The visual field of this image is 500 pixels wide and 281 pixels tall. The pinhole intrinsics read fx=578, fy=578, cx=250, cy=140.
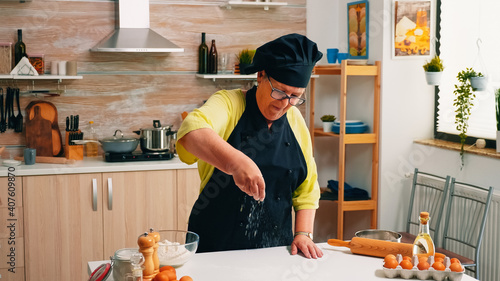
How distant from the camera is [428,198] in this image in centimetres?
402

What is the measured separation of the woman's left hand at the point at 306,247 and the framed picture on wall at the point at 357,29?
8.11ft

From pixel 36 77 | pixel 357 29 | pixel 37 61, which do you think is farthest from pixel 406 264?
pixel 37 61

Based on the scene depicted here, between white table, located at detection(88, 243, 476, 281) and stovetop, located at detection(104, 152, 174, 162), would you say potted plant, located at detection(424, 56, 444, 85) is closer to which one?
stovetop, located at detection(104, 152, 174, 162)

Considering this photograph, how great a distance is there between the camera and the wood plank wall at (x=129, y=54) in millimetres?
4191

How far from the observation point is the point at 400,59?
420cm

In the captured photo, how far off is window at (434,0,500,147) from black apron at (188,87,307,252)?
202 centimetres

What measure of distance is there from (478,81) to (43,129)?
300cm

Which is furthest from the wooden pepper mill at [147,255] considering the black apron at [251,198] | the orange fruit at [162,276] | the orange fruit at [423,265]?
the orange fruit at [423,265]

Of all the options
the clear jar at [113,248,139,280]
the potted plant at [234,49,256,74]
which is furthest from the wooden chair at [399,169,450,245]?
the clear jar at [113,248,139,280]

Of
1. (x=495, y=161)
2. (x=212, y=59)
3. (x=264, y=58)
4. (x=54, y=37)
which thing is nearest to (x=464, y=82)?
(x=495, y=161)

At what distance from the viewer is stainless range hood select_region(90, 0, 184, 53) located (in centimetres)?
400

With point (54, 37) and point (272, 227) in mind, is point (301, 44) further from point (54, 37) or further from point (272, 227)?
point (54, 37)

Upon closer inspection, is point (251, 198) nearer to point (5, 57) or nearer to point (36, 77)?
point (36, 77)

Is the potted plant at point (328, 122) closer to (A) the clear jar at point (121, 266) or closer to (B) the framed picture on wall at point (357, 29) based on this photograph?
(B) the framed picture on wall at point (357, 29)
